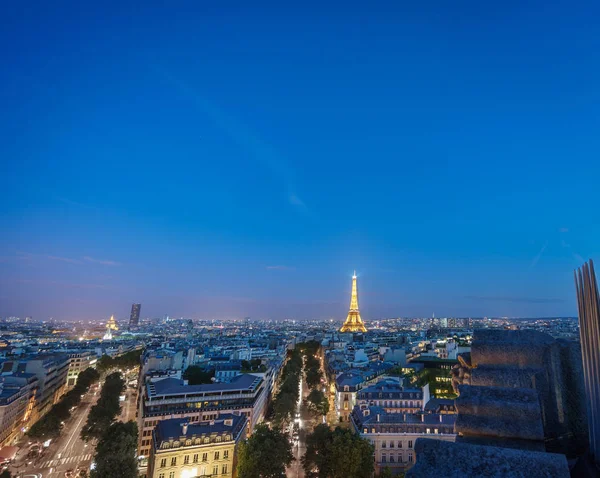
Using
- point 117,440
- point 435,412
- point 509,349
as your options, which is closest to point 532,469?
point 509,349

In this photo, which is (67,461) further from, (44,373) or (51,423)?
(44,373)

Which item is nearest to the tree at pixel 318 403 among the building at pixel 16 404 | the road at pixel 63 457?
the road at pixel 63 457

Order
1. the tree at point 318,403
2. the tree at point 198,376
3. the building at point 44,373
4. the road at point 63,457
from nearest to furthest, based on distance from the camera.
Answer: the road at point 63,457, the tree at point 318,403, the tree at point 198,376, the building at point 44,373

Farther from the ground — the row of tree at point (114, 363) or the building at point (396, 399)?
the building at point (396, 399)

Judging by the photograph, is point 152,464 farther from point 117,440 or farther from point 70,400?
point 70,400

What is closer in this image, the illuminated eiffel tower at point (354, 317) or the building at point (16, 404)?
the building at point (16, 404)

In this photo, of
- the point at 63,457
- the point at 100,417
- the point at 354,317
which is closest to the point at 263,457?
the point at 100,417

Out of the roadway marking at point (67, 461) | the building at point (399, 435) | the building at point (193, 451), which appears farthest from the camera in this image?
the roadway marking at point (67, 461)

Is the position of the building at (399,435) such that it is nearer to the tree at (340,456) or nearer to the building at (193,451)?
the tree at (340,456)
